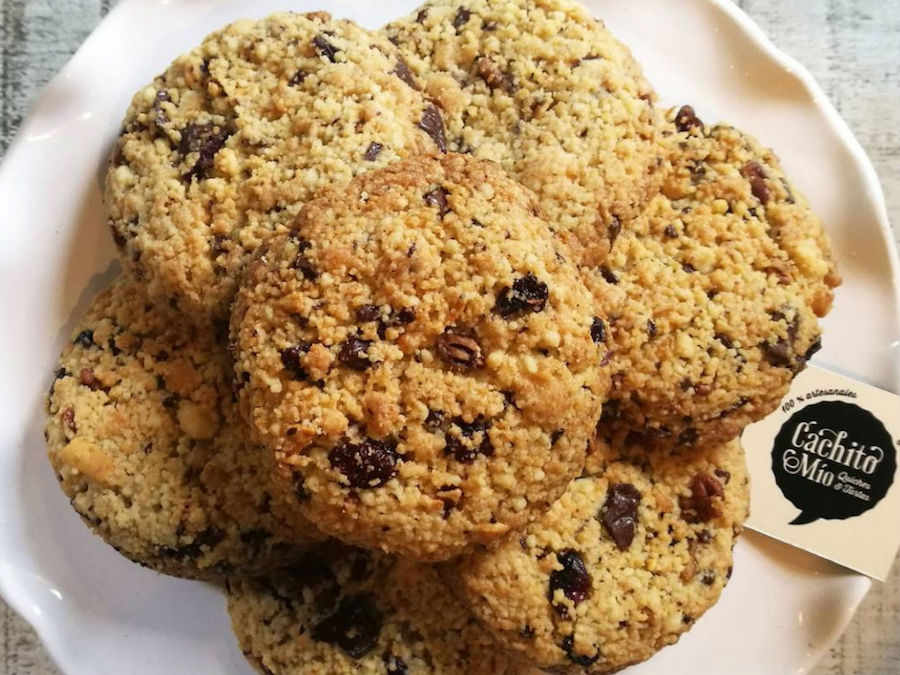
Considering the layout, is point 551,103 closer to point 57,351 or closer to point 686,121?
point 686,121

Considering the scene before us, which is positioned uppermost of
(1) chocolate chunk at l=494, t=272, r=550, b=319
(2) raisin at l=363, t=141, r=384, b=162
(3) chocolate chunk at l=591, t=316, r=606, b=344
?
(2) raisin at l=363, t=141, r=384, b=162

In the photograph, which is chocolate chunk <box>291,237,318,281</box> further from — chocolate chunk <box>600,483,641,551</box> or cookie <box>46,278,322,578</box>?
chocolate chunk <box>600,483,641,551</box>

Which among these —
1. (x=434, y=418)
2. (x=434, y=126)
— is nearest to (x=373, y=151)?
(x=434, y=126)

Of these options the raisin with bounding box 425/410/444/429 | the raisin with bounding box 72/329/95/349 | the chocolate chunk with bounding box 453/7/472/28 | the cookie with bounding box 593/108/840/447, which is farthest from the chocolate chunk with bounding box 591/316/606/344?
the raisin with bounding box 72/329/95/349

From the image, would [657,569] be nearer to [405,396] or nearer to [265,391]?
[405,396]

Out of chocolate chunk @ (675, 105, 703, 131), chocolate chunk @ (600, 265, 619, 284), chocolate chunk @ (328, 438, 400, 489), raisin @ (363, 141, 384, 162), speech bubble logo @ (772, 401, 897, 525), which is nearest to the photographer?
chocolate chunk @ (328, 438, 400, 489)

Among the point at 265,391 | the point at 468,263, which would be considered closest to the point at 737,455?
the point at 468,263

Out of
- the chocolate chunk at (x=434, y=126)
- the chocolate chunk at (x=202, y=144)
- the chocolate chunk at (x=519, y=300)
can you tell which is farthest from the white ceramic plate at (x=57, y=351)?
the chocolate chunk at (x=519, y=300)
